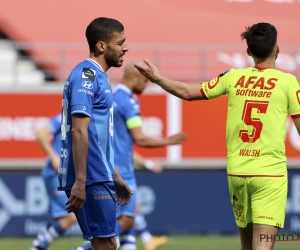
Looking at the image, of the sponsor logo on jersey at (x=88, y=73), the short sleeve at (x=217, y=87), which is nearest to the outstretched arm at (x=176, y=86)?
the short sleeve at (x=217, y=87)

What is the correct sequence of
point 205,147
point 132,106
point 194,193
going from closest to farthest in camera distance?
point 132,106, point 194,193, point 205,147

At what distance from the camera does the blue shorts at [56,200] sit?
9359 millimetres

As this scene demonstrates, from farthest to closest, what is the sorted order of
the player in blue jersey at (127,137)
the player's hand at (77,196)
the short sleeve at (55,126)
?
the short sleeve at (55,126), the player in blue jersey at (127,137), the player's hand at (77,196)

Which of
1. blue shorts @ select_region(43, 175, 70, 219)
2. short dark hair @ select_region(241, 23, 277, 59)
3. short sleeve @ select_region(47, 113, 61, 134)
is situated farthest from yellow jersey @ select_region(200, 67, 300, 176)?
blue shorts @ select_region(43, 175, 70, 219)

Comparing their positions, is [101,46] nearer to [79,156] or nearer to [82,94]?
[82,94]

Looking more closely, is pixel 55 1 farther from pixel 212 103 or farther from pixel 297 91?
pixel 297 91

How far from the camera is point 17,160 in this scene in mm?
13227

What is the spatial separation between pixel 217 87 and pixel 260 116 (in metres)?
0.40

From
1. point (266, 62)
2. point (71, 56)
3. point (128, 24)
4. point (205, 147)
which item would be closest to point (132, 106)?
point (266, 62)

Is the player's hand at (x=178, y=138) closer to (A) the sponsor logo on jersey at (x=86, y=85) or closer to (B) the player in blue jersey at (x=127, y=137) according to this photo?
(B) the player in blue jersey at (x=127, y=137)

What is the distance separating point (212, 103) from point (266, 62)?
7393mm

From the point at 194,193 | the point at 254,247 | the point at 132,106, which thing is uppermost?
the point at 132,106

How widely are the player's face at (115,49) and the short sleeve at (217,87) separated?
723 mm

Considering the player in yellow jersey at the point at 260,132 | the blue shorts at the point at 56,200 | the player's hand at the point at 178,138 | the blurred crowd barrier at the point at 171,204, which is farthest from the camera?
the blurred crowd barrier at the point at 171,204
